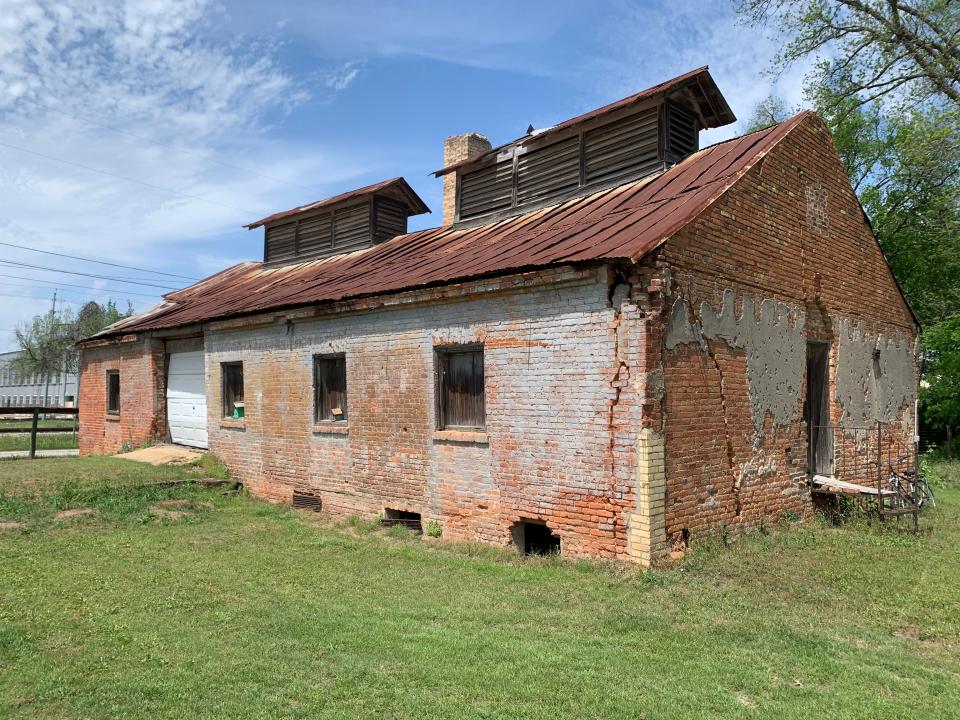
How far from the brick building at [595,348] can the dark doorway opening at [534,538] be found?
67 millimetres

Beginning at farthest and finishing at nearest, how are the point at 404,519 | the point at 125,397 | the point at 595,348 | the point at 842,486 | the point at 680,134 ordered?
the point at 125,397 < the point at 680,134 < the point at 404,519 < the point at 842,486 < the point at 595,348

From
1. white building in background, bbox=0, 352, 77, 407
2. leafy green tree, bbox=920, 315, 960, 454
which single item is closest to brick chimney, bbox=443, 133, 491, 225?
leafy green tree, bbox=920, 315, 960, 454

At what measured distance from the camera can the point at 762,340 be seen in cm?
962

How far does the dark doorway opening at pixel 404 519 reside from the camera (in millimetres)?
10328

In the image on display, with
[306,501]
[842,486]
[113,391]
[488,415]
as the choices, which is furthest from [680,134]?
[113,391]

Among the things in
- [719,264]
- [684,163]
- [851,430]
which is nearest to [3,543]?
[719,264]

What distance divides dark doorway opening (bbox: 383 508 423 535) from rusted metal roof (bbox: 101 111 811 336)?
3.30 meters

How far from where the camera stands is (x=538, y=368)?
8727mm

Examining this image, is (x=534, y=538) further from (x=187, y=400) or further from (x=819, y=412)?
(x=187, y=400)

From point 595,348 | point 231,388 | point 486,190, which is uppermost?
point 486,190

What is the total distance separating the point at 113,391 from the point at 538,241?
14009 mm

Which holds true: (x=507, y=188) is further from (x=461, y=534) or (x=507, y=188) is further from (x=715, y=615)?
(x=715, y=615)

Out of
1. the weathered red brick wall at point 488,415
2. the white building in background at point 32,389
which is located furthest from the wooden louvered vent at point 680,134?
the white building in background at point 32,389

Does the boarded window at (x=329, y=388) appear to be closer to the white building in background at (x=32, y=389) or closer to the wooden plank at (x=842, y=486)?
the wooden plank at (x=842, y=486)
